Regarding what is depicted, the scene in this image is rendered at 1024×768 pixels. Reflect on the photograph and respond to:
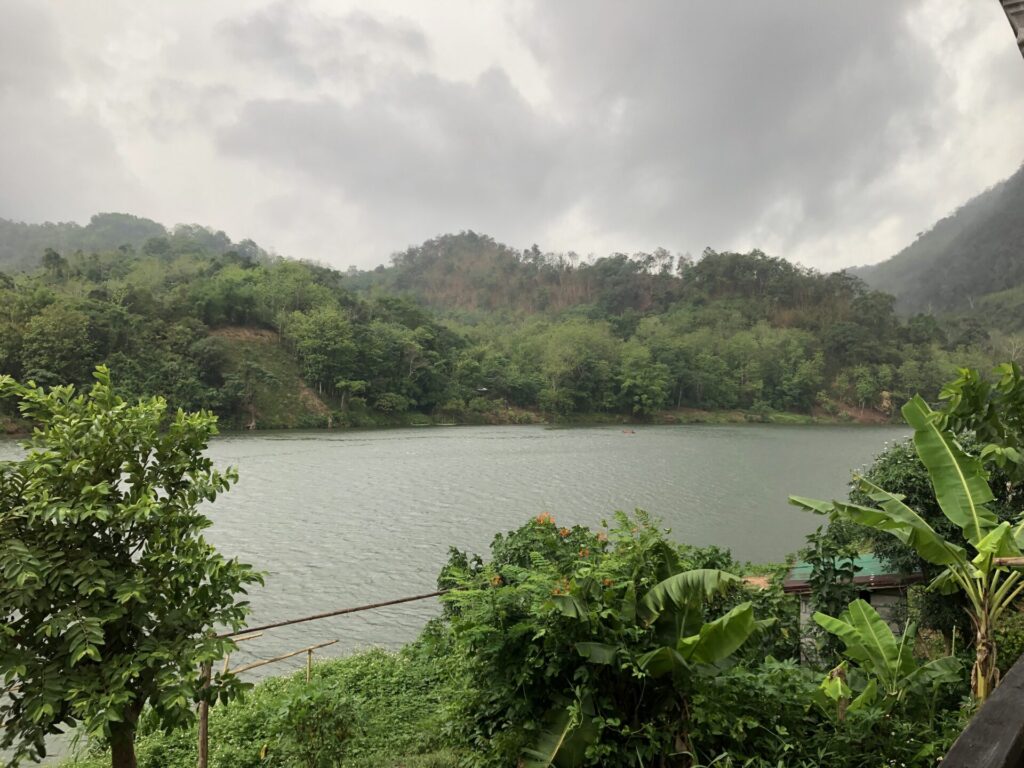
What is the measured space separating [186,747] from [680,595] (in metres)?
5.38

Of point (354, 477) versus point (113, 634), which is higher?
point (113, 634)

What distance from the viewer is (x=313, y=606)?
10711 millimetres

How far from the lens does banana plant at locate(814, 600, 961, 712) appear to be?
10.9 feet

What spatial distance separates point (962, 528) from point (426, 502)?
53.0 feet

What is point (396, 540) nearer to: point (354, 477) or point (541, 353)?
point (354, 477)

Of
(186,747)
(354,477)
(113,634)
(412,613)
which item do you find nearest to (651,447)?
(354,477)

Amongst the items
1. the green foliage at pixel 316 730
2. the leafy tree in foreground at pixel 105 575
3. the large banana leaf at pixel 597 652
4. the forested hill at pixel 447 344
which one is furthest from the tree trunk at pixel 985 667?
the forested hill at pixel 447 344

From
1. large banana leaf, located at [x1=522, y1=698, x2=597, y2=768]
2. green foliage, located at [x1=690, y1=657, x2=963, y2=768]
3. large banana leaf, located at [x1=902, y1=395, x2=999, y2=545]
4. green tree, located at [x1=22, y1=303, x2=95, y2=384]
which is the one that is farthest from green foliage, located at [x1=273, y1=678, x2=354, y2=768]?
green tree, located at [x1=22, y1=303, x2=95, y2=384]

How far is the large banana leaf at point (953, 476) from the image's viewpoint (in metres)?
3.93

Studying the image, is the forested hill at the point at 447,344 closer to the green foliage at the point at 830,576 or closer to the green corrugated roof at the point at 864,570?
the green corrugated roof at the point at 864,570

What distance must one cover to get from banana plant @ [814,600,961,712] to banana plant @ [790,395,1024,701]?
21cm

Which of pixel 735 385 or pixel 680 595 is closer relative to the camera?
pixel 680 595

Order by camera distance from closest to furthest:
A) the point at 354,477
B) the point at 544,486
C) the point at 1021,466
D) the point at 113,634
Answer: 1. the point at 113,634
2. the point at 1021,466
3. the point at 544,486
4. the point at 354,477

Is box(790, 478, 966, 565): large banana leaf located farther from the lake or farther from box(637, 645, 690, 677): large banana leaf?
the lake
